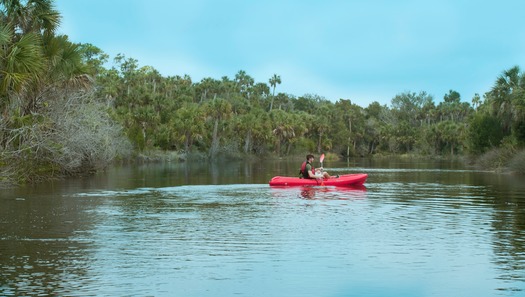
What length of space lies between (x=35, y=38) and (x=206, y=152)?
58.7m

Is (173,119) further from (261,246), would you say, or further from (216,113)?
(261,246)

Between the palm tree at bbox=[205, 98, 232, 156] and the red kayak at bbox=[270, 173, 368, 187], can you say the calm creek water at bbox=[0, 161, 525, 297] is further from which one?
the palm tree at bbox=[205, 98, 232, 156]

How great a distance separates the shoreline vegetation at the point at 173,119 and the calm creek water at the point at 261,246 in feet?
20.7

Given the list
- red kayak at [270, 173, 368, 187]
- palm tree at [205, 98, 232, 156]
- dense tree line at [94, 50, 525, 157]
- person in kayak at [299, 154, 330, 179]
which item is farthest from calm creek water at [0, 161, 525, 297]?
palm tree at [205, 98, 232, 156]

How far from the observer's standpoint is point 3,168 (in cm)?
2753

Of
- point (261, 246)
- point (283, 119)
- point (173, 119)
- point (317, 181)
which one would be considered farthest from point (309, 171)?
point (283, 119)

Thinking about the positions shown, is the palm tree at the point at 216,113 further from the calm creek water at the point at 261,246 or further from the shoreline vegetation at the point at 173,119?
the calm creek water at the point at 261,246

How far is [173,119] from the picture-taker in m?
79.1

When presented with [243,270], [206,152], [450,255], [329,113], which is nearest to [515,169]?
A: [450,255]

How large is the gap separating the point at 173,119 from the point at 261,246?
6668 centimetres

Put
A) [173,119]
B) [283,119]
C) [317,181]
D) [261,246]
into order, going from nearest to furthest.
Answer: [261,246]
[317,181]
[173,119]
[283,119]

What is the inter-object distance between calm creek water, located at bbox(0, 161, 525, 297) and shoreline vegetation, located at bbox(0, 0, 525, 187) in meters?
6.30

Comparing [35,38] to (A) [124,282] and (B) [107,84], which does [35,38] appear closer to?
(A) [124,282]

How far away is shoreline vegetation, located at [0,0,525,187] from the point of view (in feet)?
93.6
